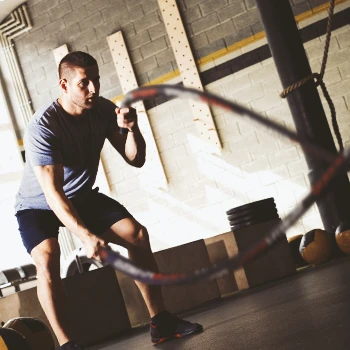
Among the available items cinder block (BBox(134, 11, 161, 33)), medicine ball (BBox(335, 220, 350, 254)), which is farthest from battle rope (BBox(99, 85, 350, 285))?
cinder block (BBox(134, 11, 161, 33))

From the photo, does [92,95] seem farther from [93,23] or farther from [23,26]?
[23,26]

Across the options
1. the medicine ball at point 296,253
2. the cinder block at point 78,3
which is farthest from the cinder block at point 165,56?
the medicine ball at point 296,253

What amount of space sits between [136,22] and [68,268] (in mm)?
3342

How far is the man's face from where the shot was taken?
2766mm

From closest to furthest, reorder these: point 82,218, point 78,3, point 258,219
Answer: point 82,218 < point 258,219 < point 78,3

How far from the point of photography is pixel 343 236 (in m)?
5.34

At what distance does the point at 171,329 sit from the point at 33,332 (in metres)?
0.76

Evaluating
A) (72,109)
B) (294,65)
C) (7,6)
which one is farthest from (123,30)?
(72,109)

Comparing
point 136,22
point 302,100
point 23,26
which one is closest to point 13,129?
point 23,26

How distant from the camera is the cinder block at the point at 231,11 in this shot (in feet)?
24.4

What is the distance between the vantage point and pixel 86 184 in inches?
122

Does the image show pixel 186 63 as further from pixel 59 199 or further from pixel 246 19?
pixel 59 199

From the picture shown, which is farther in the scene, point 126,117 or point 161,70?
point 161,70

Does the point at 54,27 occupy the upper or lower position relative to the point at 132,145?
upper
